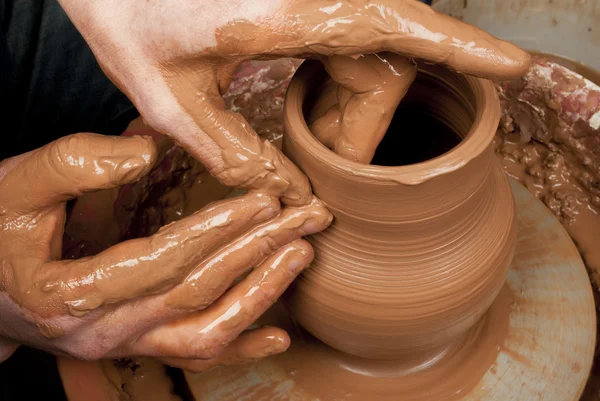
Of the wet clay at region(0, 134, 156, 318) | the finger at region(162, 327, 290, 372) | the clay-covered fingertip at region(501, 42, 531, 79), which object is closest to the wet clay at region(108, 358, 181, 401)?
the finger at region(162, 327, 290, 372)

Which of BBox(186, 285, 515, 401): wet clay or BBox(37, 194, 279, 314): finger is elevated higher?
BBox(37, 194, 279, 314): finger

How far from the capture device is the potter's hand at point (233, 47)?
3.40ft

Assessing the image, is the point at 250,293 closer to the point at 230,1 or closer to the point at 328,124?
the point at 328,124

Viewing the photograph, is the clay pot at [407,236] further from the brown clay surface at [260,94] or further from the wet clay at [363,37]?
the brown clay surface at [260,94]

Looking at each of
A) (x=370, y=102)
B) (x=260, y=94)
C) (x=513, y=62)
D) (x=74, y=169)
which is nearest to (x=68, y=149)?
(x=74, y=169)

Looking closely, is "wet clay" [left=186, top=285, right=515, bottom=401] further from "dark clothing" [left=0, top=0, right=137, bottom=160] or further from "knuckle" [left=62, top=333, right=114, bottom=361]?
"dark clothing" [left=0, top=0, right=137, bottom=160]

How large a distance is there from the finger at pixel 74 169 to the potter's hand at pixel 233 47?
0.08 m

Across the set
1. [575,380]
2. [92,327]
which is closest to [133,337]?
[92,327]

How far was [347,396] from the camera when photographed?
1.50 meters

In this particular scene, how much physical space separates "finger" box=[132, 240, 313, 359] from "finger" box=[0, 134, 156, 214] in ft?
1.05

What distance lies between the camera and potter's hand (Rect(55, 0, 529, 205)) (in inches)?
40.8

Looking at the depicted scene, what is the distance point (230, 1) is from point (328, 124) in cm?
37

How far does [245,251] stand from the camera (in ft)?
4.04

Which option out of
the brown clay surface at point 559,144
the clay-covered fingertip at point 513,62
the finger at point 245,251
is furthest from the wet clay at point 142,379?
the brown clay surface at point 559,144
